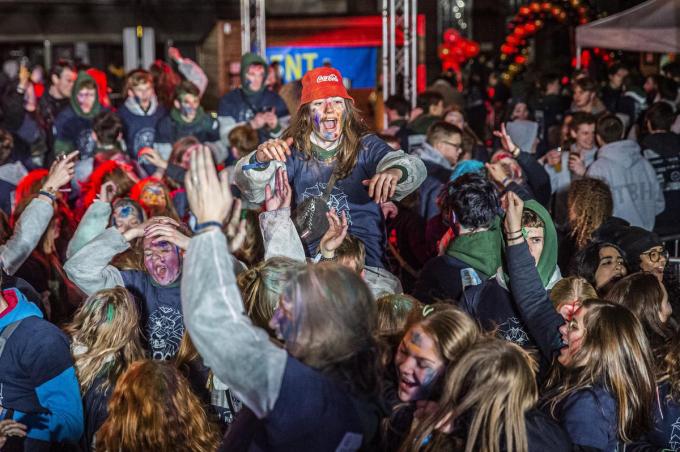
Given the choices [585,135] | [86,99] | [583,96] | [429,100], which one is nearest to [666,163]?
[585,135]

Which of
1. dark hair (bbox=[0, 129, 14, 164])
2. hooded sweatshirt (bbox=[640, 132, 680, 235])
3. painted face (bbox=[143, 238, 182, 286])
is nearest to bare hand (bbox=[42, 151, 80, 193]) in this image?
painted face (bbox=[143, 238, 182, 286])

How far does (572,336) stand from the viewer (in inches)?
145

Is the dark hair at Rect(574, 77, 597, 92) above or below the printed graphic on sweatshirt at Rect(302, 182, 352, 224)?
above

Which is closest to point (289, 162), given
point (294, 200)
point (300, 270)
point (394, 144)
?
point (294, 200)

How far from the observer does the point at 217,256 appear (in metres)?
2.46

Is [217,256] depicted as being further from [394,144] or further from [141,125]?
[141,125]

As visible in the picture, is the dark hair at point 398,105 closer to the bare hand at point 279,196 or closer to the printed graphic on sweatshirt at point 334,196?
the printed graphic on sweatshirt at point 334,196

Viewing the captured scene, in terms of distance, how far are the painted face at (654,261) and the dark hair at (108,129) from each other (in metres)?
4.76

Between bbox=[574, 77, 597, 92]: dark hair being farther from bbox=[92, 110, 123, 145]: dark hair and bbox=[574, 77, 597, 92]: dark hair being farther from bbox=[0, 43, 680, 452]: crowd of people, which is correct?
bbox=[92, 110, 123, 145]: dark hair

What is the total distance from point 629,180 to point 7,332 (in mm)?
5182

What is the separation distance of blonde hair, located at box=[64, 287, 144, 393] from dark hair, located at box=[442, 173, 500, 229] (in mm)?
1606

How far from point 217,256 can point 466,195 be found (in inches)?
89.4

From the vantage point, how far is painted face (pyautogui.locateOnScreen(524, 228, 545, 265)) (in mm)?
4520

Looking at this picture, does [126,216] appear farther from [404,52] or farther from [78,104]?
[404,52]
